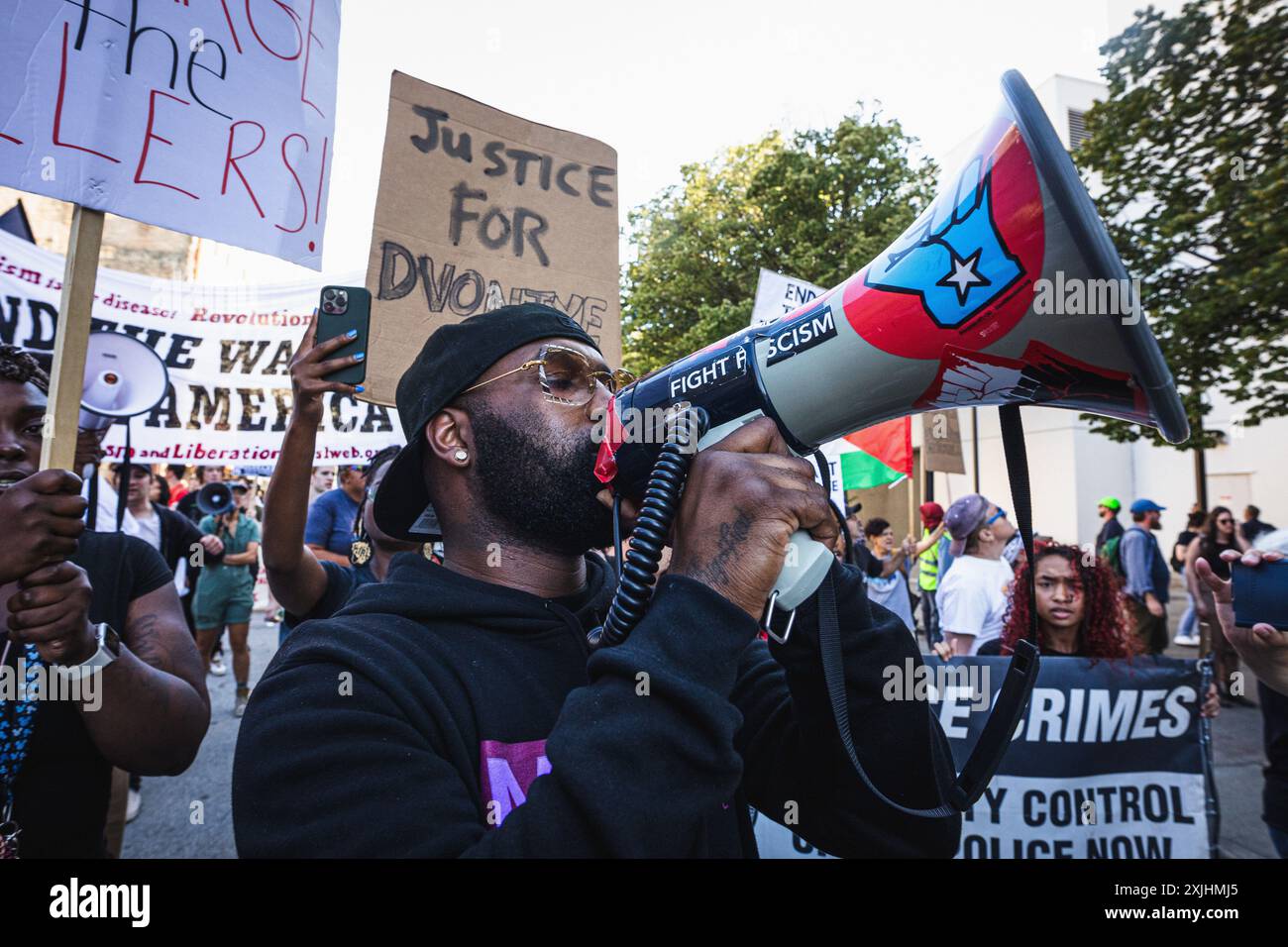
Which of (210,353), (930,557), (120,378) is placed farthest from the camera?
(930,557)

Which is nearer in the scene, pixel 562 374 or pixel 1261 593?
pixel 562 374

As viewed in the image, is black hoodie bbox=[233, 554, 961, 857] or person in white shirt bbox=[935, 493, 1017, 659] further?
person in white shirt bbox=[935, 493, 1017, 659]

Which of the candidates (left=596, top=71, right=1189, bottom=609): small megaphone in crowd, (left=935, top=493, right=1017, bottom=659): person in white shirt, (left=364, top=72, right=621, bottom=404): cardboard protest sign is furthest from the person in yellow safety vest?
(left=596, top=71, right=1189, bottom=609): small megaphone in crowd

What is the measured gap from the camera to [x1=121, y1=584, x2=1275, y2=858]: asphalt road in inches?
152

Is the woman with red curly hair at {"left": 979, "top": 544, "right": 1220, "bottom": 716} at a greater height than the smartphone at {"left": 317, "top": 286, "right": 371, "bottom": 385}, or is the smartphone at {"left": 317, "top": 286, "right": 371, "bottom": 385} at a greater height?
the smartphone at {"left": 317, "top": 286, "right": 371, "bottom": 385}

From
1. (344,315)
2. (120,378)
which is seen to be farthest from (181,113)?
(120,378)

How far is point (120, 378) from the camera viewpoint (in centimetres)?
289

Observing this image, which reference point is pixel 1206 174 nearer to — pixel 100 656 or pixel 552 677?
pixel 552 677

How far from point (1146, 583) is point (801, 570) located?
7.87 m

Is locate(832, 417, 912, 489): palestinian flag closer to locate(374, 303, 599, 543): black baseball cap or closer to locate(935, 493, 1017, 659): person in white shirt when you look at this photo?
locate(935, 493, 1017, 659): person in white shirt

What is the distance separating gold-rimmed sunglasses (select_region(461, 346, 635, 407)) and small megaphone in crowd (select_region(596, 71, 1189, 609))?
0.13 metres

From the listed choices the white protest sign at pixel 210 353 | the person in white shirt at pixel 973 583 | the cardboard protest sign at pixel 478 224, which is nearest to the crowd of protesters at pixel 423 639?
the cardboard protest sign at pixel 478 224

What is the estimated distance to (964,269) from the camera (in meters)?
1.16

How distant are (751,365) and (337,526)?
3.80 metres
